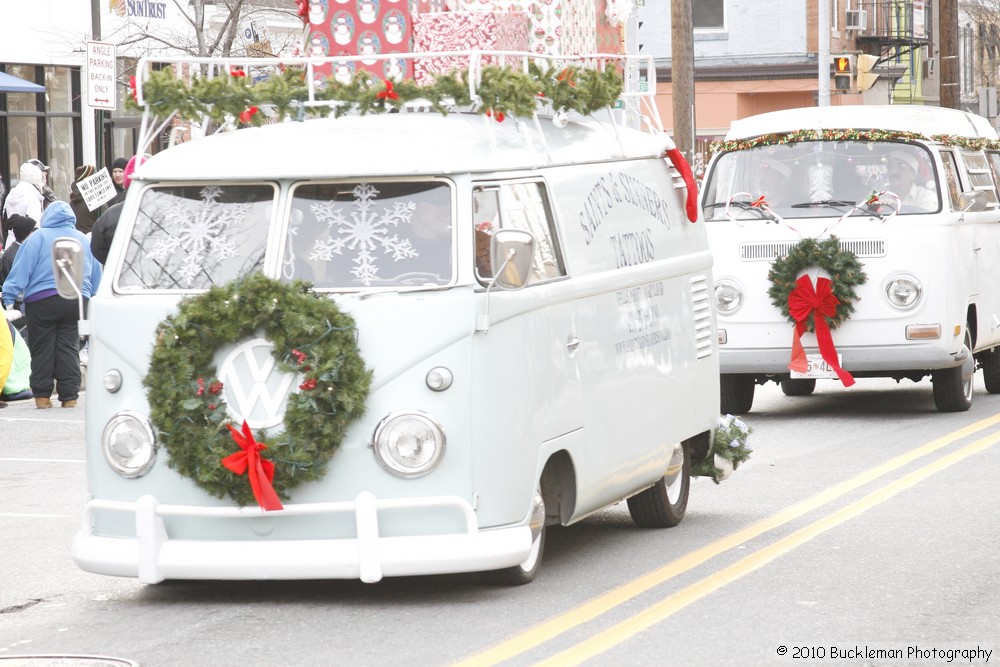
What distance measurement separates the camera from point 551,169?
26.3 feet

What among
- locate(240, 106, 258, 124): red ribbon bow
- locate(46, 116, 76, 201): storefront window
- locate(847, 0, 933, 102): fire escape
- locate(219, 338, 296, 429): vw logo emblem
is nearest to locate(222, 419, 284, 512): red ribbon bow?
locate(219, 338, 296, 429): vw logo emblem

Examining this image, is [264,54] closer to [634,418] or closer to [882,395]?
[882,395]

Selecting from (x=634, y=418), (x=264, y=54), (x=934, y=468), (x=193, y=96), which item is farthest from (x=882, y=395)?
(x=264, y=54)

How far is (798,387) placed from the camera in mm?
17016

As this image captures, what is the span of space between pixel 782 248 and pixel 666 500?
224 inches

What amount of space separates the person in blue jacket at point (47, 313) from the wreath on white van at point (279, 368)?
912cm

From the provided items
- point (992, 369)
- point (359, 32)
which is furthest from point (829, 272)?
point (359, 32)

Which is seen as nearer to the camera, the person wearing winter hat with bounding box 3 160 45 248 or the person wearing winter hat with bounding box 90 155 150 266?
the person wearing winter hat with bounding box 90 155 150 266

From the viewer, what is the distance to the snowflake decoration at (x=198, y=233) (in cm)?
749

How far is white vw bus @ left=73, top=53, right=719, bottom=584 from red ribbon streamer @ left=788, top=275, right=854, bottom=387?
656 cm

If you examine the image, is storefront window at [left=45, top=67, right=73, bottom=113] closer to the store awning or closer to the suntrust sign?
the suntrust sign

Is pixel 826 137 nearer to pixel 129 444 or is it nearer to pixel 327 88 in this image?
pixel 327 88

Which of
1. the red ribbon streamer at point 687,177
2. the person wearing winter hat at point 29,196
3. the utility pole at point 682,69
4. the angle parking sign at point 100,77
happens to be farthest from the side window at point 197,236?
A: the utility pole at point 682,69

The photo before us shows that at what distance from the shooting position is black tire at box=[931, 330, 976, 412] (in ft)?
48.9
